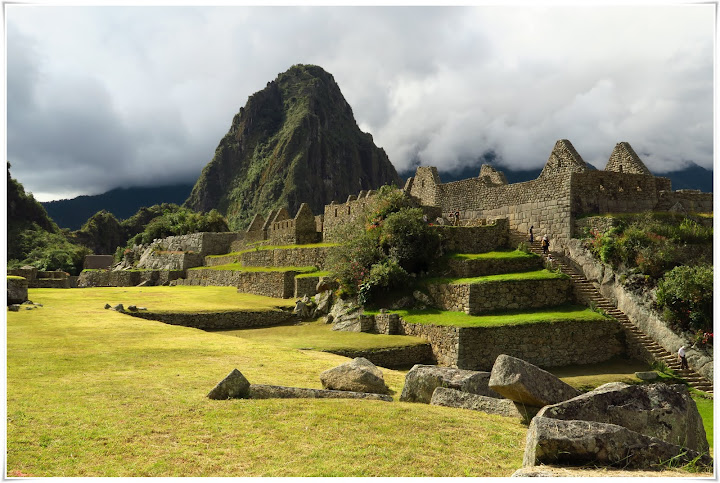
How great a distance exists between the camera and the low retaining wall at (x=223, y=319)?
19450mm

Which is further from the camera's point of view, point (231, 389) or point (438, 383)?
point (438, 383)

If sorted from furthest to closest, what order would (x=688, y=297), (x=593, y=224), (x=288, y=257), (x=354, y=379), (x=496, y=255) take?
(x=288, y=257)
(x=496, y=255)
(x=593, y=224)
(x=688, y=297)
(x=354, y=379)

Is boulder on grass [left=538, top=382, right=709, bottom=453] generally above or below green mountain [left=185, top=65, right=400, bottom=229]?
below

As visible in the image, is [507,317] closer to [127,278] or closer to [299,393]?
[299,393]

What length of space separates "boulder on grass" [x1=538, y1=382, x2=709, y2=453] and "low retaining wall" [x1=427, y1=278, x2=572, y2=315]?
43.9ft

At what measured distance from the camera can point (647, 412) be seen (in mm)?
5480

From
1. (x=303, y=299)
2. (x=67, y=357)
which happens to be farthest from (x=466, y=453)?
(x=303, y=299)

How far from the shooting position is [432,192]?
28.2m

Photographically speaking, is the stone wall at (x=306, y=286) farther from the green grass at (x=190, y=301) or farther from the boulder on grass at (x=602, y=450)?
the boulder on grass at (x=602, y=450)

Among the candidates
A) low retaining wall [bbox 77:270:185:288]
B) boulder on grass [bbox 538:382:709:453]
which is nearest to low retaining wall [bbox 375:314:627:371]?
boulder on grass [bbox 538:382:709:453]

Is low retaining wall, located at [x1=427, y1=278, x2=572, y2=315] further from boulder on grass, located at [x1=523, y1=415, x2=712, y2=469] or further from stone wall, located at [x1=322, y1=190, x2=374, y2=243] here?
boulder on grass, located at [x1=523, y1=415, x2=712, y2=469]

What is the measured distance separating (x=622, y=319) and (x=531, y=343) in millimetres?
3781

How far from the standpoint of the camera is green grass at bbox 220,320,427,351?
642 inches

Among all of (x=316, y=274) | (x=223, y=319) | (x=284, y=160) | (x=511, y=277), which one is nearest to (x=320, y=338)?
(x=223, y=319)
